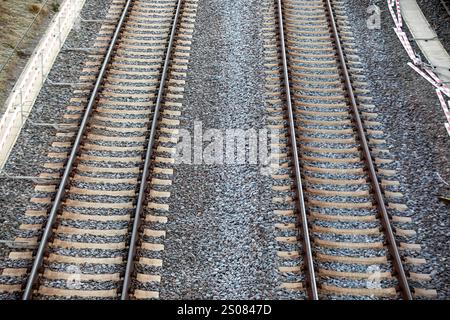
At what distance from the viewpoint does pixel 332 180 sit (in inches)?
406

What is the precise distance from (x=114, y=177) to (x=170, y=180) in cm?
98

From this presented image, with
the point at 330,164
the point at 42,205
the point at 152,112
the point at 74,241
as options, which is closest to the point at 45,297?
the point at 74,241

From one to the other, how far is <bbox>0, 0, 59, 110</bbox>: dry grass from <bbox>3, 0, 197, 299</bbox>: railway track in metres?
1.63

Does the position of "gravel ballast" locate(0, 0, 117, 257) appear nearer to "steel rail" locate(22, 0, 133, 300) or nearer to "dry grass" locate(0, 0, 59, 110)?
"steel rail" locate(22, 0, 133, 300)

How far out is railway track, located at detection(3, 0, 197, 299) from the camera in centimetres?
854

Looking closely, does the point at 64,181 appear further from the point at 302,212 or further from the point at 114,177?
the point at 302,212

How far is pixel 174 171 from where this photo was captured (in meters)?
10.5

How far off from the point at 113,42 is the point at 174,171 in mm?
4587

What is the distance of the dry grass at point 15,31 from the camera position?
12.8m

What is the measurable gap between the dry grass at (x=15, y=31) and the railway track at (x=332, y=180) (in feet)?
18.4

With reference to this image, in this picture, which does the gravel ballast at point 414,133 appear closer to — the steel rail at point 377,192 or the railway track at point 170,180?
the railway track at point 170,180

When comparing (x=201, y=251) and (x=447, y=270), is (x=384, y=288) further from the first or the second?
(x=201, y=251)

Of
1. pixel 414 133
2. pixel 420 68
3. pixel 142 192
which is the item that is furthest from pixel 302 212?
pixel 420 68

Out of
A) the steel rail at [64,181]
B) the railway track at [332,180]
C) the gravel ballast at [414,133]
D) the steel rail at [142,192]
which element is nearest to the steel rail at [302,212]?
the railway track at [332,180]
